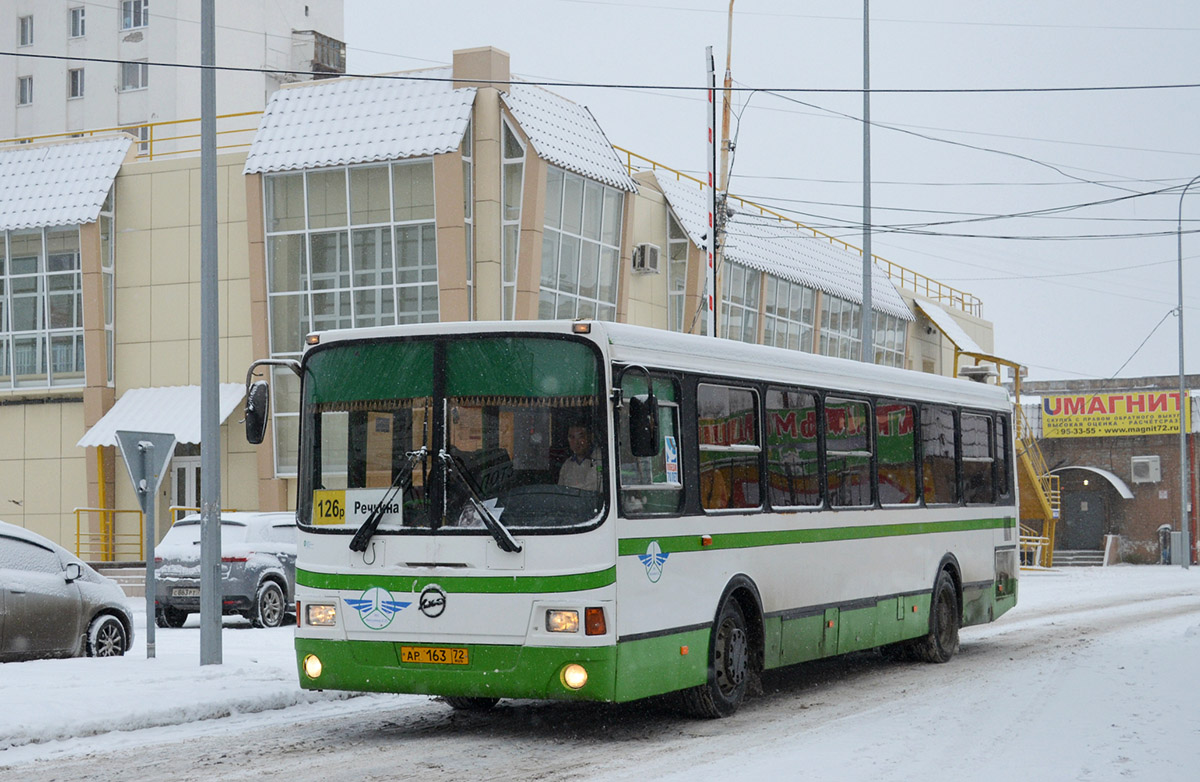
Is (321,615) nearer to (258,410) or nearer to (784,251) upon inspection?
(258,410)

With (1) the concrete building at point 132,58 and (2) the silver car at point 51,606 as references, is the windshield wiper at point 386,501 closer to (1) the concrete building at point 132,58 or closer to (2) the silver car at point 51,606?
(2) the silver car at point 51,606

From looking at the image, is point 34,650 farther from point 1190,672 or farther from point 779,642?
point 1190,672

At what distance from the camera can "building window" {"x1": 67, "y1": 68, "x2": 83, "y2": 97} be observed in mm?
61188

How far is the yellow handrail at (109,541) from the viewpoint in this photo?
112 feet

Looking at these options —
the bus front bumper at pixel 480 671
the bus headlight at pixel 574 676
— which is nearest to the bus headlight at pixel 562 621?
the bus front bumper at pixel 480 671

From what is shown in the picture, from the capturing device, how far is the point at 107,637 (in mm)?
15125

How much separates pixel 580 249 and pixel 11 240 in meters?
13.4

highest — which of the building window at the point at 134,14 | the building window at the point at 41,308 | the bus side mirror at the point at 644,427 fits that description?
the building window at the point at 134,14

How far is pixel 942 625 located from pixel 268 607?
1002 centimetres

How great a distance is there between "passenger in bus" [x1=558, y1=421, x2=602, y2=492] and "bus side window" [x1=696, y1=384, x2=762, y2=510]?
4.54ft

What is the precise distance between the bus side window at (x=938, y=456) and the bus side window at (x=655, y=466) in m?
5.20

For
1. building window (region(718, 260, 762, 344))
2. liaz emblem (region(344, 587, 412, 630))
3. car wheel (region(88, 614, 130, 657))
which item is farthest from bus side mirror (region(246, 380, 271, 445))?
building window (region(718, 260, 762, 344))

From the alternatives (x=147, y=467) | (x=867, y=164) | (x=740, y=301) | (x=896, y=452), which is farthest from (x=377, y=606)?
(x=740, y=301)

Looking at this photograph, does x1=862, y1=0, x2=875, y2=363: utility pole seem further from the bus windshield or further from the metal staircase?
the metal staircase
